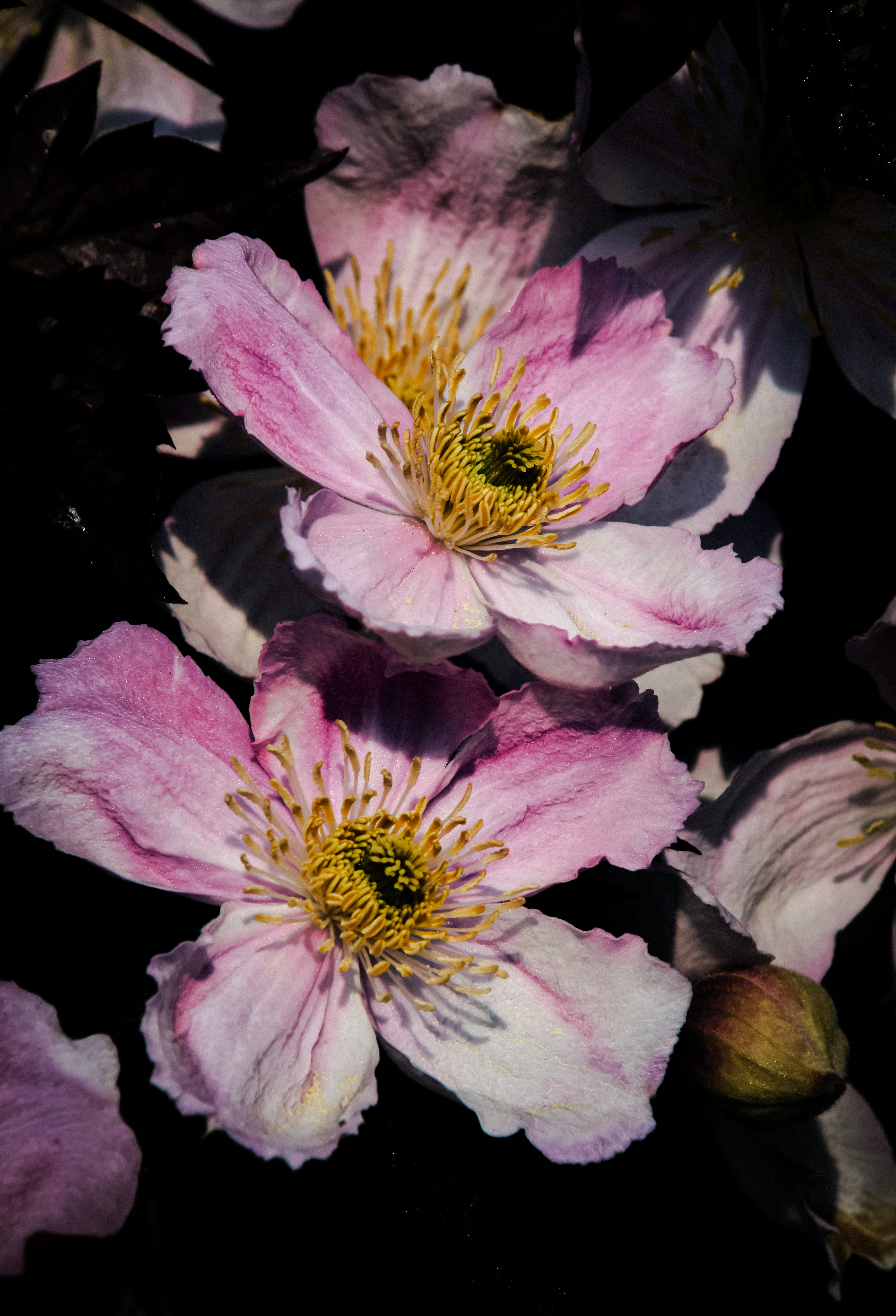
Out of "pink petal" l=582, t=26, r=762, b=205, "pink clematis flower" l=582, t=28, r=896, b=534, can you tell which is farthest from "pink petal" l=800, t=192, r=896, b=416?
"pink petal" l=582, t=26, r=762, b=205

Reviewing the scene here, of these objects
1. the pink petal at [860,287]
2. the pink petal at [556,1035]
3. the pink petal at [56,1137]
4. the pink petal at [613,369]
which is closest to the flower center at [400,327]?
the pink petal at [613,369]

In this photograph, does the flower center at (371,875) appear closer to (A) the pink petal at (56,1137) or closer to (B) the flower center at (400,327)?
(A) the pink petal at (56,1137)

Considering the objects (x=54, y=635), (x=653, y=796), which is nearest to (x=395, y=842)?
(x=653, y=796)

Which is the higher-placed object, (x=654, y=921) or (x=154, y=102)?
(x=154, y=102)

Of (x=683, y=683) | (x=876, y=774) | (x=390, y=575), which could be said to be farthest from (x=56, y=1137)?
(x=876, y=774)

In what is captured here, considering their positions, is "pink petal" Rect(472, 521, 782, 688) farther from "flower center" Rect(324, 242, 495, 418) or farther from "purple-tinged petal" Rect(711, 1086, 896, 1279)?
"purple-tinged petal" Rect(711, 1086, 896, 1279)

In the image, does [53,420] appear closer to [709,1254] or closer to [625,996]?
[625,996]
